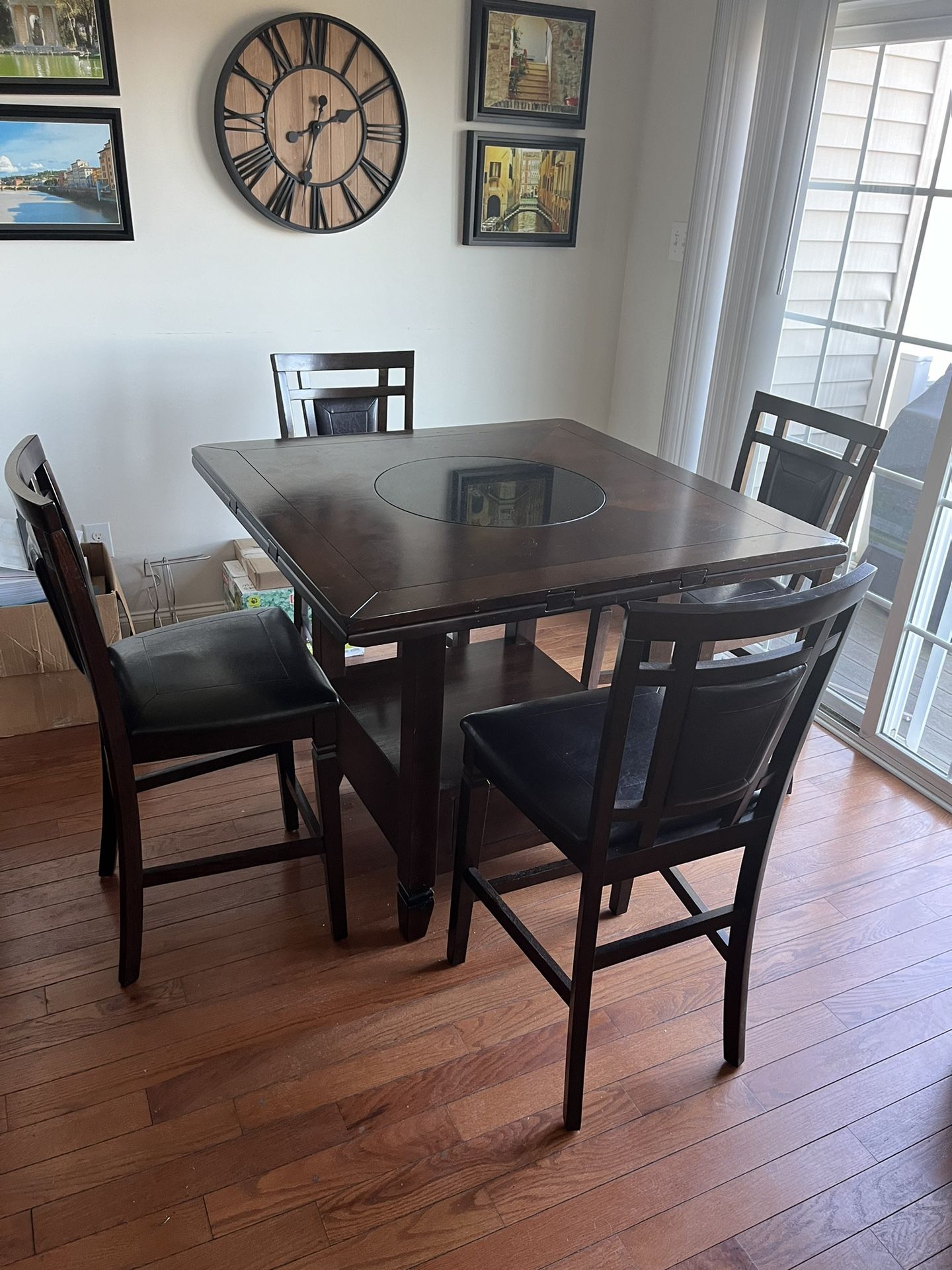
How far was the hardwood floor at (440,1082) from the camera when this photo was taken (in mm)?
1503

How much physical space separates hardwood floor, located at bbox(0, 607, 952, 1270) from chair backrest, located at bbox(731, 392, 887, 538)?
89cm

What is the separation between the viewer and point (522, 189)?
337cm

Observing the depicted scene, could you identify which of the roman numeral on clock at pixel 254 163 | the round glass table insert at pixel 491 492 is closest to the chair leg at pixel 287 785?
the round glass table insert at pixel 491 492

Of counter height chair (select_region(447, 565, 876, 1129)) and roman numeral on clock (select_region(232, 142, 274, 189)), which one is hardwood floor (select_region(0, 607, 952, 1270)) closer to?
counter height chair (select_region(447, 565, 876, 1129))

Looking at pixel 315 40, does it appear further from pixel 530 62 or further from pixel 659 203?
pixel 659 203

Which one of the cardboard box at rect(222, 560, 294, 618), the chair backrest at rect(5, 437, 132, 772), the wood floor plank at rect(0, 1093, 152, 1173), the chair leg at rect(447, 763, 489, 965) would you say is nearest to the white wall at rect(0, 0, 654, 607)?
the cardboard box at rect(222, 560, 294, 618)

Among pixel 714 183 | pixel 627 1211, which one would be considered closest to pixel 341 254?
pixel 714 183

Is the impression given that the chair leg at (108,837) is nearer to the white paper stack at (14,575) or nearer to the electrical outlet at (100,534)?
the white paper stack at (14,575)

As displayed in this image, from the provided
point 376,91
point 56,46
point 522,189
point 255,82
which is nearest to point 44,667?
point 56,46

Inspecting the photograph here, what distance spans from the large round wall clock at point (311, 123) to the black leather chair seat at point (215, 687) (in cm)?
167

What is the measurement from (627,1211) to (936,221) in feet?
8.06

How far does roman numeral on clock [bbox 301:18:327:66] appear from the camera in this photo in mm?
2893

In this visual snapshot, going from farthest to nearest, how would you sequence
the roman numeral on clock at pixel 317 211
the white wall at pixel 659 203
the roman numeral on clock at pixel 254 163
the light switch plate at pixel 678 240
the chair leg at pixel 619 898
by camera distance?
the light switch plate at pixel 678 240 < the white wall at pixel 659 203 < the roman numeral on clock at pixel 317 211 < the roman numeral on clock at pixel 254 163 < the chair leg at pixel 619 898

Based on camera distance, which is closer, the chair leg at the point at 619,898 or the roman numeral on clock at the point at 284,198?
the chair leg at the point at 619,898
